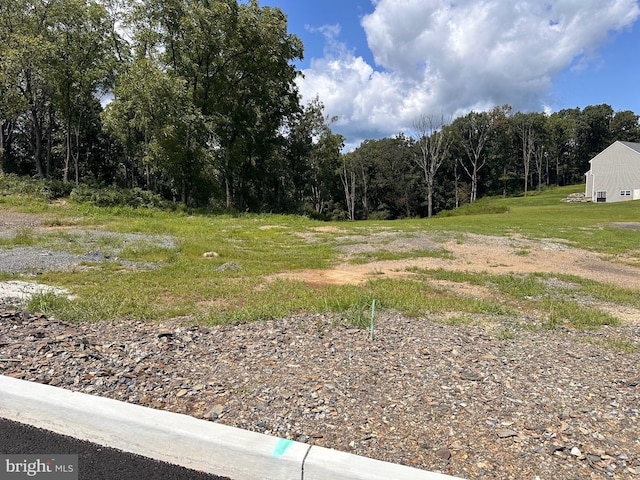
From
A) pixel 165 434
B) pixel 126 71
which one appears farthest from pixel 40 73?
pixel 165 434

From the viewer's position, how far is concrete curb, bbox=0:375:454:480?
2.10 metres

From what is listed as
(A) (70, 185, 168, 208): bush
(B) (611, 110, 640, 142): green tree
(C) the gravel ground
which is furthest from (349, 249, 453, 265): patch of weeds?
(B) (611, 110, 640, 142): green tree

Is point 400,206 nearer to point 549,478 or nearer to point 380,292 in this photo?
point 380,292

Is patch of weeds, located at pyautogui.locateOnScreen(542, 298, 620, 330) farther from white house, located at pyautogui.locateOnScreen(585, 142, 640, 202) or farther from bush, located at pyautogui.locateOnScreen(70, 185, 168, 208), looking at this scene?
white house, located at pyautogui.locateOnScreen(585, 142, 640, 202)

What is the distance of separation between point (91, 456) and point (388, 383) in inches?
78.6

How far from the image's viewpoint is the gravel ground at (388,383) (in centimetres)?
234

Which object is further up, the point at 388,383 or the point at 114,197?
the point at 114,197

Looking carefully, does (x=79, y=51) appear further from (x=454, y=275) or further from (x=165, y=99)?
(x=454, y=275)

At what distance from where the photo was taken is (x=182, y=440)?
2316 mm

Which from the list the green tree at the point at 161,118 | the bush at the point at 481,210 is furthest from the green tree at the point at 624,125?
the green tree at the point at 161,118

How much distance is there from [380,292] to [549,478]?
4.16m

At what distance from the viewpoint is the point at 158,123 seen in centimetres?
1947

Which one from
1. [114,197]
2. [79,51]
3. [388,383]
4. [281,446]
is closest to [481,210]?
[114,197]

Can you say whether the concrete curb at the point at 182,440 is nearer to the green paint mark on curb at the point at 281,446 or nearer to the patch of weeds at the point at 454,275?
the green paint mark on curb at the point at 281,446
